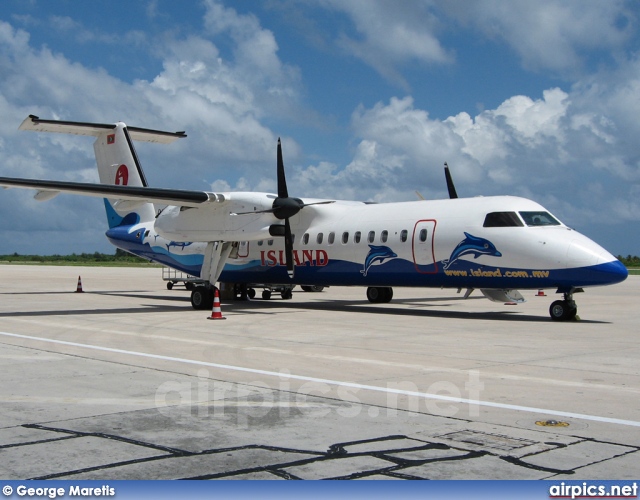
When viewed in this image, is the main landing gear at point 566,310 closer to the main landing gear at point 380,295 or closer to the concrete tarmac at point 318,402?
the concrete tarmac at point 318,402

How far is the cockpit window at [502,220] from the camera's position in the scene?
57.4ft

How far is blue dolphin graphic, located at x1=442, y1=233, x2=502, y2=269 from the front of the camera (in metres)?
17.5

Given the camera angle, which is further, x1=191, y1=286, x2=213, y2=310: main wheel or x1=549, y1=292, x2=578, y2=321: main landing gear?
x1=191, y1=286, x2=213, y2=310: main wheel

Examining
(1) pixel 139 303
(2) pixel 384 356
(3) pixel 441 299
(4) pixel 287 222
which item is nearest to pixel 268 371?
(2) pixel 384 356

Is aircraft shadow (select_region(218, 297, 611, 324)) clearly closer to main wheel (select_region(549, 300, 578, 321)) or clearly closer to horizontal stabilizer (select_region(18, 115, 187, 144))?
main wheel (select_region(549, 300, 578, 321))

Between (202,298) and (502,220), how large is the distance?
8.86m

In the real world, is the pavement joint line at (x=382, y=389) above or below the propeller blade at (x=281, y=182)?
below

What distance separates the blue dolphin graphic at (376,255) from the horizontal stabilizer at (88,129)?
11159mm

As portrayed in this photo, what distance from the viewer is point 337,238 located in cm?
2106

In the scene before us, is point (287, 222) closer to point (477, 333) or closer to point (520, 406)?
point (477, 333)

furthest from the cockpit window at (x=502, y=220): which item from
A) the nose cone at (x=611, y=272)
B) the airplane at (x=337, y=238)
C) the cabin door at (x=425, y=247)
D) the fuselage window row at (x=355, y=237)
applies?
→ the nose cone at (x=611, y=272)

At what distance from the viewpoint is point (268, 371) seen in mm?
9578

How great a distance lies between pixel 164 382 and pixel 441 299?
19.2m

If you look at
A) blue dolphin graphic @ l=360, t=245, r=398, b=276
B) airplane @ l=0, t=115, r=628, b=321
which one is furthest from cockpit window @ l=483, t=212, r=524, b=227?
blue dolphin graphic @ l=360, t=245, r=398, b=276
